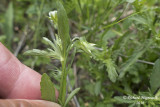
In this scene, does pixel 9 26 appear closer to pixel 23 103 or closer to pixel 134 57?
pixel 23 103

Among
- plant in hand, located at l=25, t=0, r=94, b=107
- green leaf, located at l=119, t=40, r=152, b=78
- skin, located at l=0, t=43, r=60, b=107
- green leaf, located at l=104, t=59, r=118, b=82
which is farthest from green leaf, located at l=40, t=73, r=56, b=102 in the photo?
green leaf, located at l=119, t=40, r=152, b=78

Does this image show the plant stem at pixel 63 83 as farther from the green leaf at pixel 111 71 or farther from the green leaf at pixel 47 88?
the green leaf at pixel 111 71

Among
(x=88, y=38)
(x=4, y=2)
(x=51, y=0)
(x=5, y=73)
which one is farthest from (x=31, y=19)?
(x=5, y=73)

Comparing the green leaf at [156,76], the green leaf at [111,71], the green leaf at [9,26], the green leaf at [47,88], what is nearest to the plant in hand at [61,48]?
the green leaf at [47,88]

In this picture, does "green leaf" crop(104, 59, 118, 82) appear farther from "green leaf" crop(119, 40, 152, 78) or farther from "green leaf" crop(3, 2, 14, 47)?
"green leaf" crop(3, 2, 14, 47)

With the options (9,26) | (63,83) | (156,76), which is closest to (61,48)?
(63,83)

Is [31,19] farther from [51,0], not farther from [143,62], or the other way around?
[143,62]
